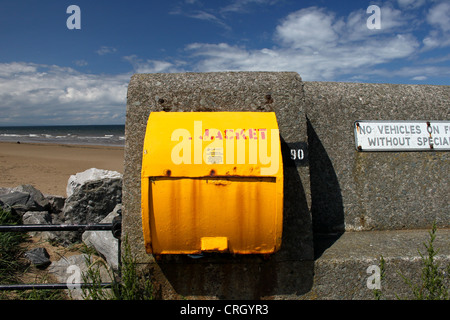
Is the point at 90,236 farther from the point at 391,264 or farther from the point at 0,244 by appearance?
the point at 391,264

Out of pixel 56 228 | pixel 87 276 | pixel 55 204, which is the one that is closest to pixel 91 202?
pixel 55 204

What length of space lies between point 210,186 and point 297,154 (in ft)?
2.91

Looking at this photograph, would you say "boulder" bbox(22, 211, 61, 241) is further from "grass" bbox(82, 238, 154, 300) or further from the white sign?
the white sign

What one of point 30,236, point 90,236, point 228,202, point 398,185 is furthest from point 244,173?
point 30,236

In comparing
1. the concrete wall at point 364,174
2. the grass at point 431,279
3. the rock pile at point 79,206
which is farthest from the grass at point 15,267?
the grass at point 431,279

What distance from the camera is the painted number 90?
7.93 feet

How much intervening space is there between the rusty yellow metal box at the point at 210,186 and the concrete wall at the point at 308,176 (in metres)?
0.33

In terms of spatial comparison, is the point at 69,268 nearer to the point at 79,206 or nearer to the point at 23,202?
the point at 79,206

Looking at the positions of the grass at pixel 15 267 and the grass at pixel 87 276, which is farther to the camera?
the grass at pixel 15 267

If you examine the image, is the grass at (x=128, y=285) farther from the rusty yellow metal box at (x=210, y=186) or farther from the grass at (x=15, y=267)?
the grass at (x=15, y=267)

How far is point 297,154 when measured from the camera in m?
2.42

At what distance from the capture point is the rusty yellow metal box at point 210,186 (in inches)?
74.2
